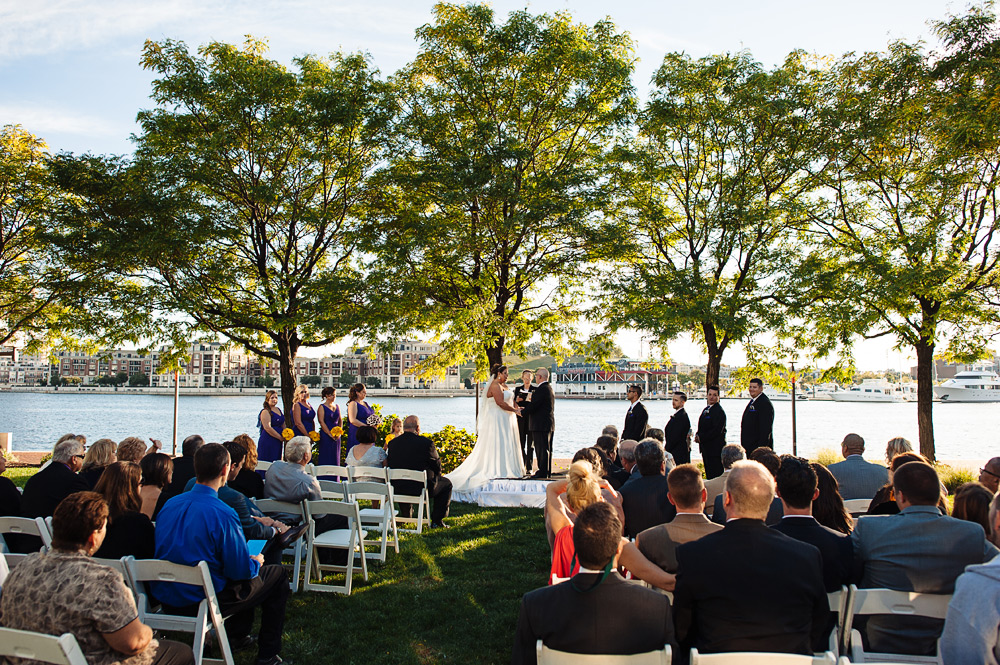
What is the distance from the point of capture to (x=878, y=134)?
41.5 feet

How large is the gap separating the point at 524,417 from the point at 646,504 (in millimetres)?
7305

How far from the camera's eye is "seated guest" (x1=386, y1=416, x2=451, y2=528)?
27.7 feet

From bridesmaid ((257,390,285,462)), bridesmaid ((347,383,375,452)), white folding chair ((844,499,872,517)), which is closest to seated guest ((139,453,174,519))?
bridesmaid ((257,390,285,462))

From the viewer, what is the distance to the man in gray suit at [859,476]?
590cm

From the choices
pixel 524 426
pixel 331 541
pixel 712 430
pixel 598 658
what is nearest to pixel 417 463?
pixel 331 541

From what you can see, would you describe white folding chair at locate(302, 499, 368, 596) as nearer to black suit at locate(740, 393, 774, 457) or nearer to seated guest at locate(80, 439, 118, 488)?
seated guest at locate(80, 439, 118, 488)

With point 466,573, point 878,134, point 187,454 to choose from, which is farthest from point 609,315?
→ point 187,454

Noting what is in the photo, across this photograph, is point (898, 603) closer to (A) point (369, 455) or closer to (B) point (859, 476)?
(B) point (859, 476)

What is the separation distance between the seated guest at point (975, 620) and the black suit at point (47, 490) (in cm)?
553

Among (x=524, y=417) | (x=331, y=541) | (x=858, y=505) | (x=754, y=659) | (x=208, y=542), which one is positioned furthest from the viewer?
(x=524, y=417)

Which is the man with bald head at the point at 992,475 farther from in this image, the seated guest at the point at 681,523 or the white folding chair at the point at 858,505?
the seated guest at the point at 681,523

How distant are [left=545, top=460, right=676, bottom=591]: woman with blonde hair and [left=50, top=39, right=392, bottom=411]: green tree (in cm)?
926

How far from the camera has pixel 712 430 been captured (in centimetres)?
1048

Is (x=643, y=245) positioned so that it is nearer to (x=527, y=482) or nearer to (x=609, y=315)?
(x=609, y=315)
